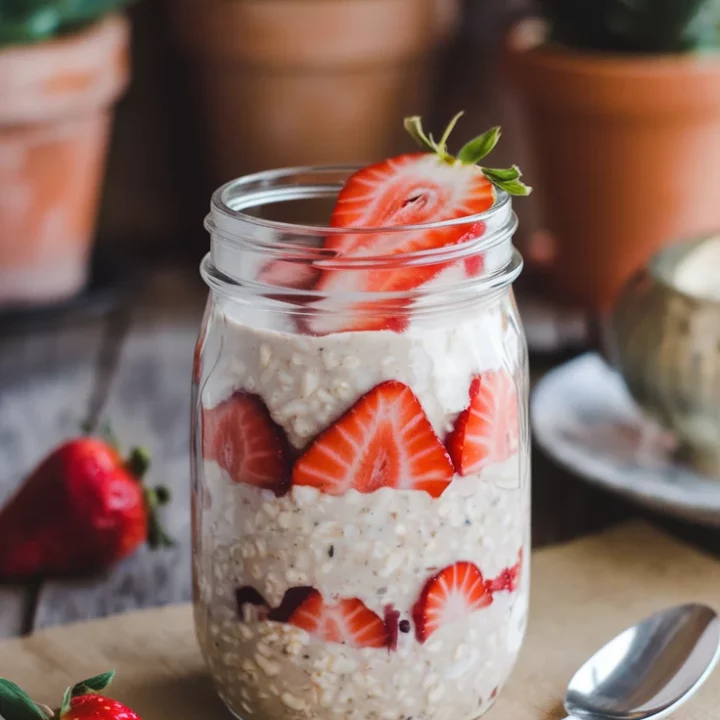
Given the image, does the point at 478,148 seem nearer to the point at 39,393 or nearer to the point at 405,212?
the point at 405,212

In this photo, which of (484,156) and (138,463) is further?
(138,463)

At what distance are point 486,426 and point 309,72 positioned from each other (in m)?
0.95

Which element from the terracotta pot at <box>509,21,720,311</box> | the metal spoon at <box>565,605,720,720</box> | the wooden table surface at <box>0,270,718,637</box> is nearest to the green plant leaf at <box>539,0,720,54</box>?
the terracotta pot at <box>509,21,720,311</box>

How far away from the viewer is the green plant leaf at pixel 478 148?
570 millimetres

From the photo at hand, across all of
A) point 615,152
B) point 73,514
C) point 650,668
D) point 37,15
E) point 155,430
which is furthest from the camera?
point 615,152

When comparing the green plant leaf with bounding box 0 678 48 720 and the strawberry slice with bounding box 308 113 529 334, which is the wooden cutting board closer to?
the green plant leaf with bounding box 0 678 48 720

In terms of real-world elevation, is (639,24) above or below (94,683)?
above

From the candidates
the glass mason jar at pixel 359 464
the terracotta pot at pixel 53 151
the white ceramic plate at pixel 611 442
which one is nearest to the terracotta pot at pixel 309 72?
the terracotta pot at pixel 53 151

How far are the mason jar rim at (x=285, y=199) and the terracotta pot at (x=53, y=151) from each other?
0.63 meters

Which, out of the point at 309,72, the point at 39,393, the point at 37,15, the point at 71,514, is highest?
the point at 37,15

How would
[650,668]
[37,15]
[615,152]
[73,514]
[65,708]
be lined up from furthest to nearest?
[615,152] → [37,15] → [73,514] → [650,668] → [65,708]

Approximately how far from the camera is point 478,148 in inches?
22.7

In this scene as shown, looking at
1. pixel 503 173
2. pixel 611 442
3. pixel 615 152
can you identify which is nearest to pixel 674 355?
pixel 611 442

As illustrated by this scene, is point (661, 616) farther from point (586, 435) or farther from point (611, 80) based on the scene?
point (611, 80)
